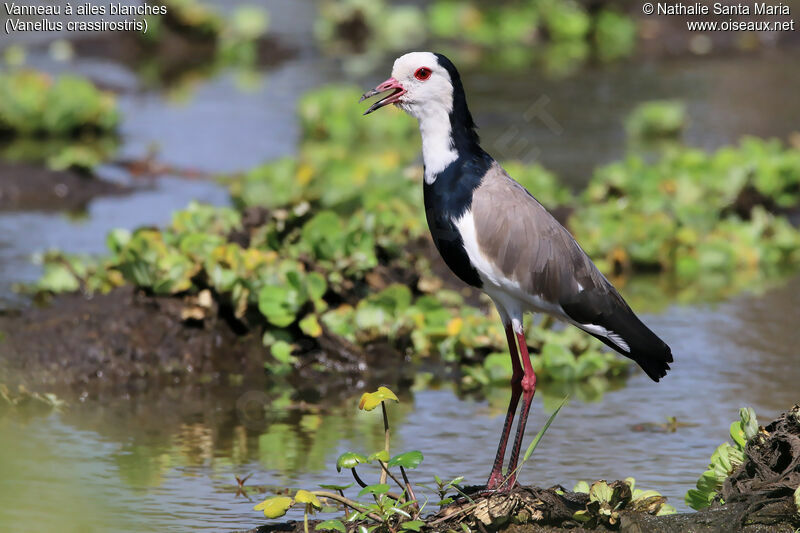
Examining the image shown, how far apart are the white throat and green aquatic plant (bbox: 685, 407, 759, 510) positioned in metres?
1.41

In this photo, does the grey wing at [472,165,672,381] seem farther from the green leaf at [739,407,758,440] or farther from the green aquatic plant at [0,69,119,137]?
the green aquatic plant at [0,69,119,137]

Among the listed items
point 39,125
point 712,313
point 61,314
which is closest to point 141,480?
point 61,314

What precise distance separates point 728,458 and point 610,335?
2.42 ft

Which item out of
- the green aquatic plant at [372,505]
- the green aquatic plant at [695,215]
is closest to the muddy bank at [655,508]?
the green aquatic plant at [372,505]

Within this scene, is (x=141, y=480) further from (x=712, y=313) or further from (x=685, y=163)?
(x=685, y=163)

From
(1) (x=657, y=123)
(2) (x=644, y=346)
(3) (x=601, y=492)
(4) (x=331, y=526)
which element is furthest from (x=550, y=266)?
(1) (x=657, y=123)

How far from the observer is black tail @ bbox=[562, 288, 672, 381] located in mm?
4914

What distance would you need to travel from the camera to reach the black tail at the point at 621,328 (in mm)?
4914

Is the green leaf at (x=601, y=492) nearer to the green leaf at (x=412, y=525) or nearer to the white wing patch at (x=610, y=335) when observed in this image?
the green leaf at (x=412, y=525)

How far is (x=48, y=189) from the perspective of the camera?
10.6 m

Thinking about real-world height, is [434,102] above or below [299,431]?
above

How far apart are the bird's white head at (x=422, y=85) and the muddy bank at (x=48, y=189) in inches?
235

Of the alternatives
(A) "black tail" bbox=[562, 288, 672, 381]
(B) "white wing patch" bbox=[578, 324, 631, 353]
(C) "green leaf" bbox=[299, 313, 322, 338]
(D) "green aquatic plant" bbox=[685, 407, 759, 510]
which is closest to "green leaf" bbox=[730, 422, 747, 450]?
(D) "green aquatic plant" bbox=[685, 407, 759, 510]

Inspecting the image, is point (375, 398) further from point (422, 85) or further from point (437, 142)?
point (422, 85)
